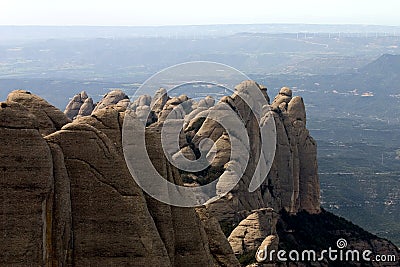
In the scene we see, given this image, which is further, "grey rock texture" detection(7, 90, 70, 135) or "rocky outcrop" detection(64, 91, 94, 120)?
"rocky outcrop" detection(64, 91, 94, 120)

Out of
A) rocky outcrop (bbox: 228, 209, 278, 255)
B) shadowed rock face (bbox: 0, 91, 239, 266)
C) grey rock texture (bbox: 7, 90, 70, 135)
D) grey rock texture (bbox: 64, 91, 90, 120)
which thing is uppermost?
grey rock texture (bbox: 7, 90, 70, 135)

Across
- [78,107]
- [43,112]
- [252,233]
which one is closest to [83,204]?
[43,112]

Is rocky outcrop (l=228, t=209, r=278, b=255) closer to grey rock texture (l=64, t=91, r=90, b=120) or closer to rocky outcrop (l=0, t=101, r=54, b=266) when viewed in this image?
rocky outcrop (l=0, t=101, r=54, b=266)

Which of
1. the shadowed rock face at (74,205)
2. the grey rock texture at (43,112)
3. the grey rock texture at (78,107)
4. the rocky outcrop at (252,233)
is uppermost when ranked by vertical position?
the grey rock texture at (43,112)

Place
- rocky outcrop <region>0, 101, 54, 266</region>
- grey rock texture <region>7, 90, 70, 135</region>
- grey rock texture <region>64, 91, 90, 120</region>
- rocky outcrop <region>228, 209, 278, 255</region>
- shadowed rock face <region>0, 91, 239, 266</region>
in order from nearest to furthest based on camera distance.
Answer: rocky outcrop <region>0, 101, 54, 266</region>, shadowed rock face <region>0, 91, 239, 266</region>, grey rock texture <region>7, 90, 70, 135</region>, rocky outcrop <region>228, 209, 278, 255</region>, grey rock texture <region>64, 91, 90, 120</region>

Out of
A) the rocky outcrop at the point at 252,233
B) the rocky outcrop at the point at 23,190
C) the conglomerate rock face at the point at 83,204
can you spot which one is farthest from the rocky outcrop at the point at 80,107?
the rocky outcrop at the point at 23,190

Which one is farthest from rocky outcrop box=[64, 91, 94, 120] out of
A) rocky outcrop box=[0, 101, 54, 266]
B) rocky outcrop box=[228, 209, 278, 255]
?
rocky outcrop box=[0, 101, 54, 266]

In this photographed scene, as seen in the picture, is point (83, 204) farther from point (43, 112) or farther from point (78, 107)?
point (78, 107)

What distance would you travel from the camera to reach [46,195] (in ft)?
71.2

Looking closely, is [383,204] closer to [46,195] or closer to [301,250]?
[301,250]

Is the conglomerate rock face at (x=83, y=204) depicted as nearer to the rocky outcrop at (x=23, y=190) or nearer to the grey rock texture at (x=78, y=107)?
the rocky outcrop at (x=23, y=190)

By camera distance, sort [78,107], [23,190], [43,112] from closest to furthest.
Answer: [23,190], [43,112], [78,107]

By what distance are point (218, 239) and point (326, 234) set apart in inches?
1516

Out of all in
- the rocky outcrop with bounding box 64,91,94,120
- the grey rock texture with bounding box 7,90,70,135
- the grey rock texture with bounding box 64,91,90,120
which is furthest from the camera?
the grey rock texture with bounding box 64,91,90,120
